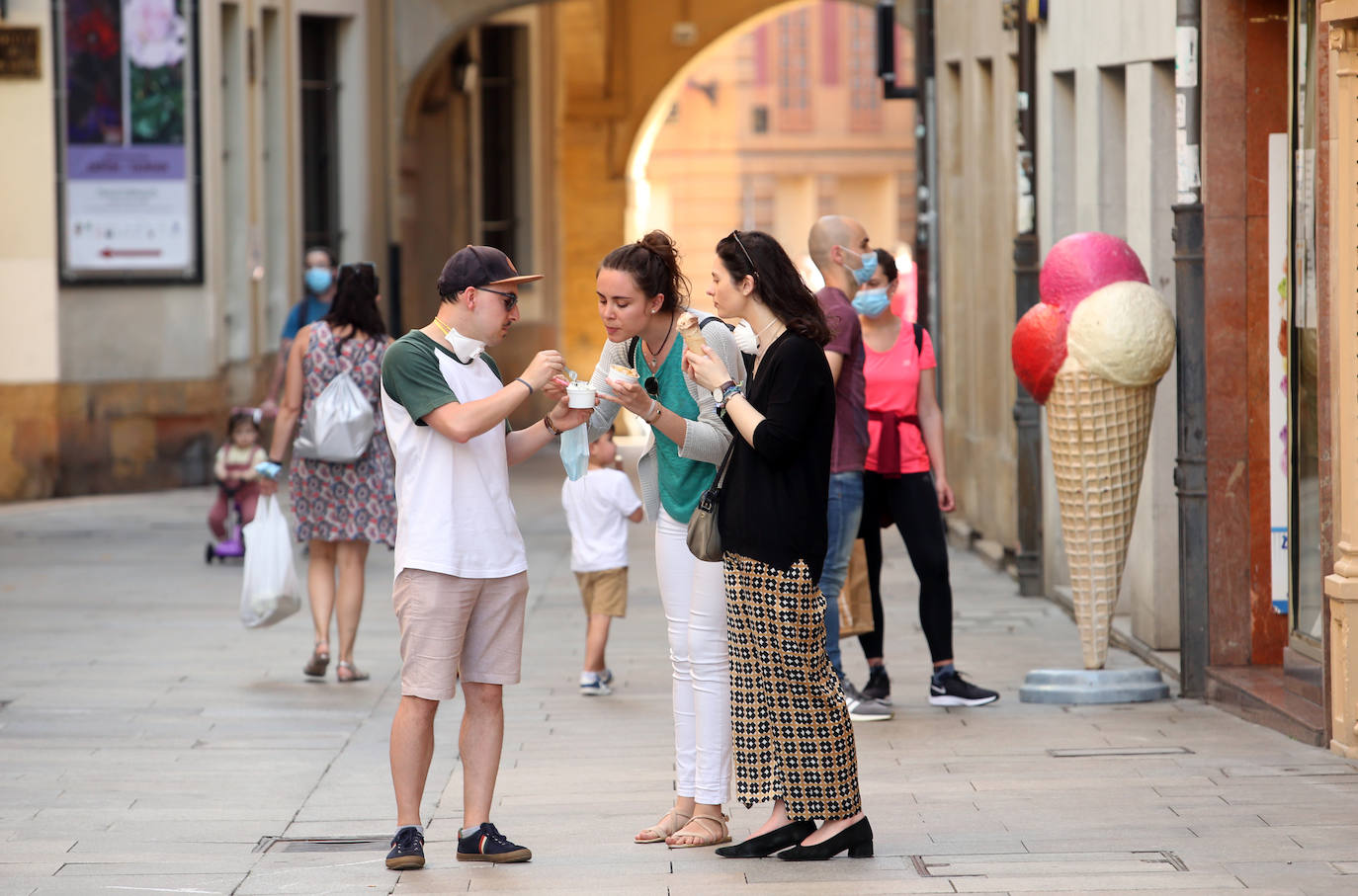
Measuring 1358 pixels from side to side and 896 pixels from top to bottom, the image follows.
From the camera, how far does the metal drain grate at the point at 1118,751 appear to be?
24.4 ft

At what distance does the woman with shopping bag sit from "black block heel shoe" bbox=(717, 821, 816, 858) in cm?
354

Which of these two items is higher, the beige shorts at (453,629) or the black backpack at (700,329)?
the black backpack at (700,329)

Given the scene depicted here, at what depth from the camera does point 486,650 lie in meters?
6.11

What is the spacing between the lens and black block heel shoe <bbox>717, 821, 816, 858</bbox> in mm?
6074

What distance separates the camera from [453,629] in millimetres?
5996

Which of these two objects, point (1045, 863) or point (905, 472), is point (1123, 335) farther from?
point (1045, 863)

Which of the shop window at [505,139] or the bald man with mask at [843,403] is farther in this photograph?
the shop window at [505,139]

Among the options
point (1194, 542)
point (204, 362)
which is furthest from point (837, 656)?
point (204, 362)

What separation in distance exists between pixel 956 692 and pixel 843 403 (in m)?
1.32

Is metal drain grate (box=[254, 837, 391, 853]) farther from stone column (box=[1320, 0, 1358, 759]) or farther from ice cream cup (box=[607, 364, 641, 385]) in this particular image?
stone column (box=[1320, 0, 1358, 759])

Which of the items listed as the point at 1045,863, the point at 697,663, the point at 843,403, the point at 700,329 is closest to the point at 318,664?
the point at 843,403

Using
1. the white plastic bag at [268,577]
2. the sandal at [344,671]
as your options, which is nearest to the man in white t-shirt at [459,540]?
the sandal at [344,671]

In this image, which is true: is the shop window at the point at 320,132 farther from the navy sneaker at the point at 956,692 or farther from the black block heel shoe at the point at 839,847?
the black block heel shoe at the point at 839,847

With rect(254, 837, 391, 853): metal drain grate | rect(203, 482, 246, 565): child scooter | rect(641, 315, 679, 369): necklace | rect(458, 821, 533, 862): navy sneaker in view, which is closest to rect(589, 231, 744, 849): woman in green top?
rect(641, 315, 679, 369): necklace
